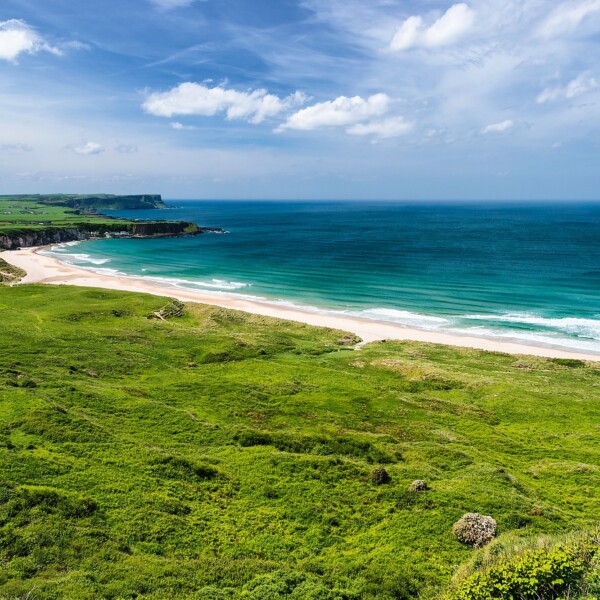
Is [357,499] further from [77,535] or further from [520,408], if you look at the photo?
[520,408]

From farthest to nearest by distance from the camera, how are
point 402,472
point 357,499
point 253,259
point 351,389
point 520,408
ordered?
point 253,259
point 351,389
point 520,408
point 402,472
point 357,499

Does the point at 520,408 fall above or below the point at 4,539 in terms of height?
below

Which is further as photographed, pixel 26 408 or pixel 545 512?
pixel 26 408

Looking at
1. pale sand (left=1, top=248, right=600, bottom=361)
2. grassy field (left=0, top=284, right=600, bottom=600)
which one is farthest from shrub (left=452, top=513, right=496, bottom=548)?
pale sand (left=1, top=248, right=600, bottom=361)

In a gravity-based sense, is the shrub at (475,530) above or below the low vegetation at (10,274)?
below

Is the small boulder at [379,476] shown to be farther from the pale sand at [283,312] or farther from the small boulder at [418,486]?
the pale sand at [283,312]

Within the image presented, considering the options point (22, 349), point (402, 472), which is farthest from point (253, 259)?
point (402, 472)

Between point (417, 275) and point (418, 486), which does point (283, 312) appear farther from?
point (418, 486)

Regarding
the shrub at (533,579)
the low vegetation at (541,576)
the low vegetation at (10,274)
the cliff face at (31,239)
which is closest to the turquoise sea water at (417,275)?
the cliff face at (31,239)
